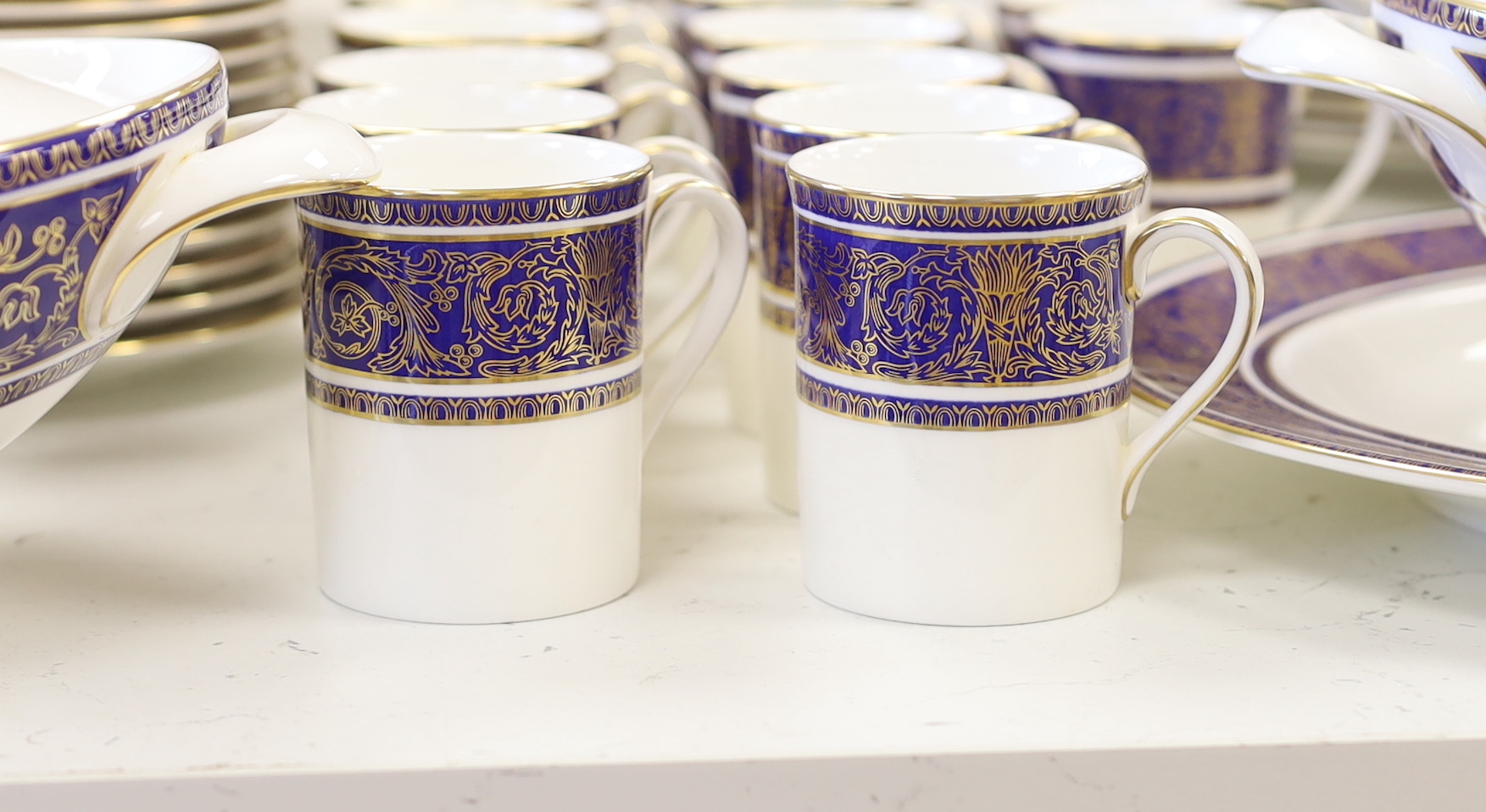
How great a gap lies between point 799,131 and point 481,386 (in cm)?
16

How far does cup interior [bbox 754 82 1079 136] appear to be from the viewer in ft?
2.13

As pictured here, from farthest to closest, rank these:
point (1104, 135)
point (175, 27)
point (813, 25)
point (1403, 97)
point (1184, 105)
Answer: point (813, 25) → point (1184, 105) → point (175, 27) → point (1104, 135) → point (1403, 97)

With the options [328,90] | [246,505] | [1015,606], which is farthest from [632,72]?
[1015,606]

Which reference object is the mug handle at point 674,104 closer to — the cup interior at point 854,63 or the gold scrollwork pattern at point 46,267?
the cup interior at point 854,63

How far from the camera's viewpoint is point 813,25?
0.96m

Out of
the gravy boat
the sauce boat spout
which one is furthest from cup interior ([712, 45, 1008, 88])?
the sauce boat spout

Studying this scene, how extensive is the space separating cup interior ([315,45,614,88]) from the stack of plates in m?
0.04

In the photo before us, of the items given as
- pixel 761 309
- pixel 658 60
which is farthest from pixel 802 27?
pixel 761 309

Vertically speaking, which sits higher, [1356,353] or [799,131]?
[799,131]

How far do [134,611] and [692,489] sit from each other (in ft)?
0.75

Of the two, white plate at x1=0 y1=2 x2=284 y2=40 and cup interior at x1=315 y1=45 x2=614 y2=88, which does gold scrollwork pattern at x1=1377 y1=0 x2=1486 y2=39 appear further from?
white plate at x1=0 y1=2 x2=284 y2=40

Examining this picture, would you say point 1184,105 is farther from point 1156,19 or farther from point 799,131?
point 799,131

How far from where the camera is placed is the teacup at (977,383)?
0.51 meters

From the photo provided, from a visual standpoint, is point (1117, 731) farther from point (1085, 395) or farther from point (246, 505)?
point (246, 505)
